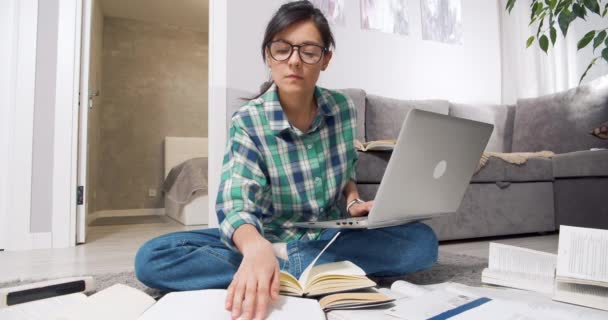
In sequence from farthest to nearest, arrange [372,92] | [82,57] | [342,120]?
[372,92]
[82,57]
[342,120]

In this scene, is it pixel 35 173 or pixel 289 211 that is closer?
pixel 289 211

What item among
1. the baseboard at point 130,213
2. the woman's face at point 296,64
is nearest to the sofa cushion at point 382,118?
the woman's face at point 296,64

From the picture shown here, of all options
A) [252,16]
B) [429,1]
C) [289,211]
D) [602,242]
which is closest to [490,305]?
[602,242]

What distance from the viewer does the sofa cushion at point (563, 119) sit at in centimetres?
223

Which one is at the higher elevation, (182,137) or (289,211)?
(182,137)

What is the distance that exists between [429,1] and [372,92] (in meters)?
0.85

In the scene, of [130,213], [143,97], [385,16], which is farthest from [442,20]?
[130,213]

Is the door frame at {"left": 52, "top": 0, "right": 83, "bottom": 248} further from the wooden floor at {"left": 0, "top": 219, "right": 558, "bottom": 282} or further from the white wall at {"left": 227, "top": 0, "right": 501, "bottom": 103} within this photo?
the white wall at {"left": 227, "top": 0, "right": 501, "bottom": 103}

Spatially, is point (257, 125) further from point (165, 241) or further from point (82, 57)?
point (82, 57)

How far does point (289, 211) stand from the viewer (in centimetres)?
95

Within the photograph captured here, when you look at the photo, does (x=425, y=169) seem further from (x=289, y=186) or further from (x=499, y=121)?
(x=499, y=121)

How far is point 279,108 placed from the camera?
0.91 m

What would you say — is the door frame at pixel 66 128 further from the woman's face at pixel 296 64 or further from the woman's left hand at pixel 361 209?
the woman's left hand at pixel 361 209

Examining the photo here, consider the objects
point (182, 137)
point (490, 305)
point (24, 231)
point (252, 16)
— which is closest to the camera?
point (490, 305)
